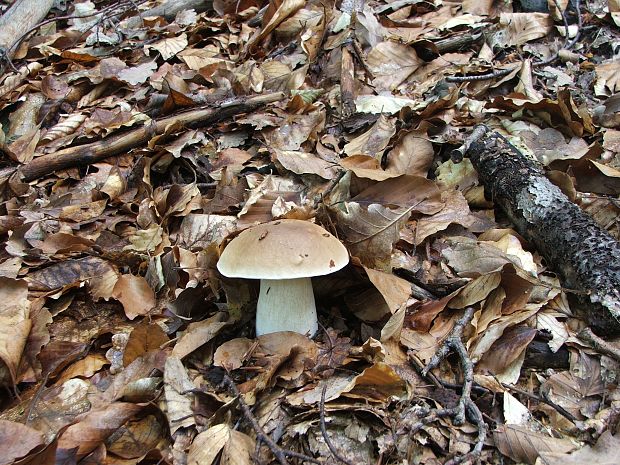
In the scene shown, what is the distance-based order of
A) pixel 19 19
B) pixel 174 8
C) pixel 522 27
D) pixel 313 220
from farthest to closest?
pixel 174 8
pixel 19 19
pixel 522 27
pixel 313 220

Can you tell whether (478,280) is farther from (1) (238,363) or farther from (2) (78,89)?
(2) (78,89)

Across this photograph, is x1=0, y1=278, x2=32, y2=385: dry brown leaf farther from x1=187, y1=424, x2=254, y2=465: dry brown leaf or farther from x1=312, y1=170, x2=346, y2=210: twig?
x1=312, y1=170, x2=346, y2=210: twig

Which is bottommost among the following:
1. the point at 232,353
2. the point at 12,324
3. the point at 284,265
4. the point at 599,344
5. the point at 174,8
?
the point at 599,344

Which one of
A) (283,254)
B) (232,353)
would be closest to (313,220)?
(283,254)

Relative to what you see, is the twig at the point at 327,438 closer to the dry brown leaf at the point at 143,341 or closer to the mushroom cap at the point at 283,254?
the mushroom cap at the point at 283,254

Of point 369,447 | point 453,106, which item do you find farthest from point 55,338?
point 453,106

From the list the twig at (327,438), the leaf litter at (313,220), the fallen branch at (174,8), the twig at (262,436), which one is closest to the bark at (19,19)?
the leaf litter at (313,220)

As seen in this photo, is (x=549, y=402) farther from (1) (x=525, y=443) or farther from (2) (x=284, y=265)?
(2) (x=284, y=265)
